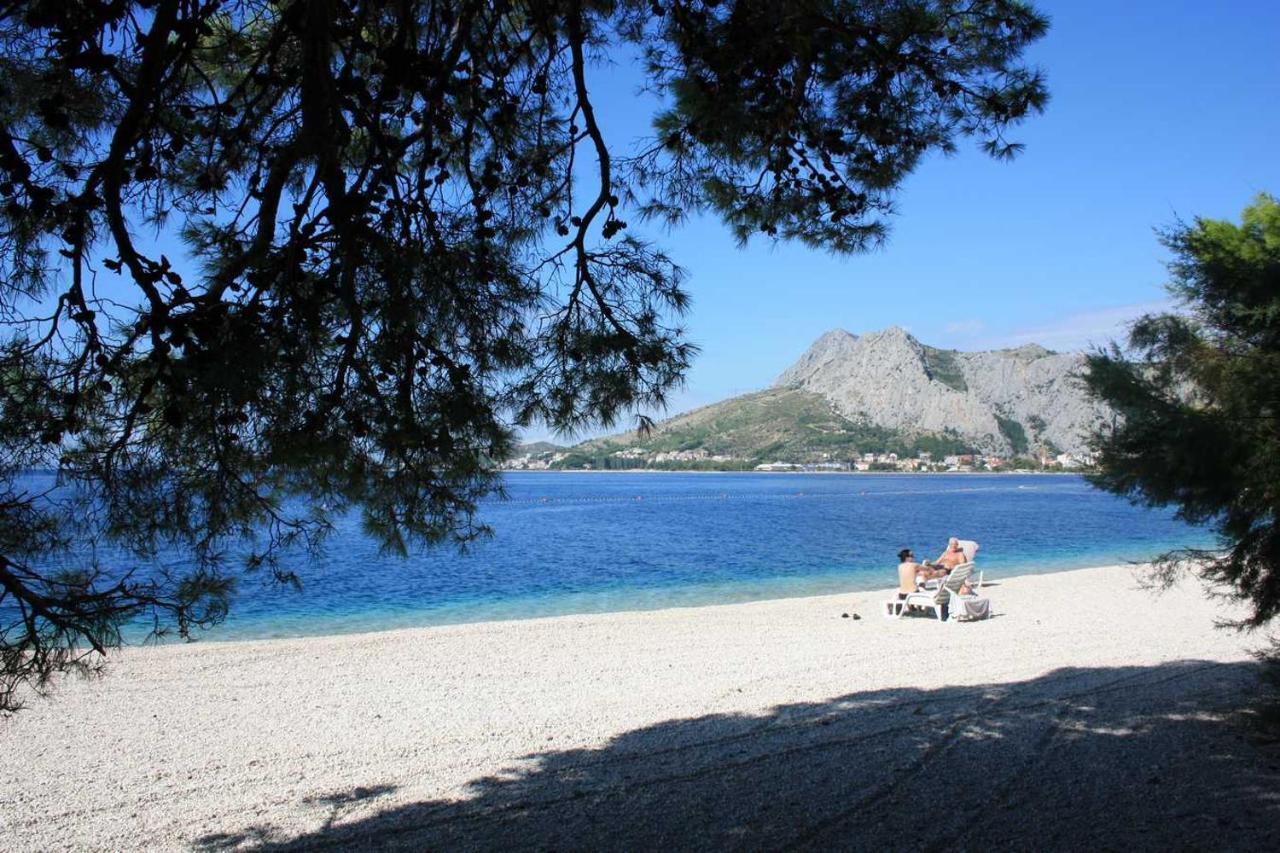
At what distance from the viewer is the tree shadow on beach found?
398 cm

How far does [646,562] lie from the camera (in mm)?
26547

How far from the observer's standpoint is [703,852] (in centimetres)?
385

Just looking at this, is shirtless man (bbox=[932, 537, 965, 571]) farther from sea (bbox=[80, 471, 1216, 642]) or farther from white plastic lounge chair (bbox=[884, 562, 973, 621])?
sea (bbox=[80, 471, 1216, 642])

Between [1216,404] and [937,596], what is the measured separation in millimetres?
7185

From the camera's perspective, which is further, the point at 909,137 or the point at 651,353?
the point at 909,137

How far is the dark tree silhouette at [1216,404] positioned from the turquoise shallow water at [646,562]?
0.57 meters

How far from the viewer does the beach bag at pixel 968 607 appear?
37.6ft

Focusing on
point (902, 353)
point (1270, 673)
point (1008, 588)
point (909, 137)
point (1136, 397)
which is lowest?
point (1008, 588)

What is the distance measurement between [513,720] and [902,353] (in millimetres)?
168397

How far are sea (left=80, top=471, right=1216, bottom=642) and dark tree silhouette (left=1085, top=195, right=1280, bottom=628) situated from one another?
371 mm

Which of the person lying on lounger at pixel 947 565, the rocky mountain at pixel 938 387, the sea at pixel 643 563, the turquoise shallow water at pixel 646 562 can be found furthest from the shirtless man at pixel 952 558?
the rocky mountain at pixel 938 387

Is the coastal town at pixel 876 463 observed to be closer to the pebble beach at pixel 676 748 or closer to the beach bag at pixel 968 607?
the beach bag at pixel 968 607

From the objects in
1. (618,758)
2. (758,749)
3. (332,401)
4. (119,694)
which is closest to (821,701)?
(758,749)

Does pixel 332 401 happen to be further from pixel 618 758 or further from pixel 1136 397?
pixel 1136 397
